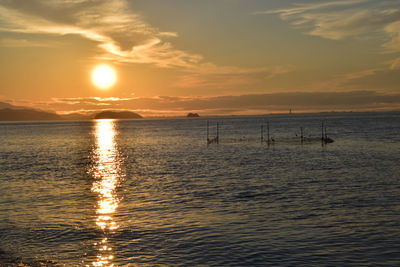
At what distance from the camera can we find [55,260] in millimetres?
17484

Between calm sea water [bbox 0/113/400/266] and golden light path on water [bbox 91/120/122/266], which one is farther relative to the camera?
golden light path on water [bbox 91/120/122/266]

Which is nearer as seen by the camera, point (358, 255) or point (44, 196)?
point (358, 255)

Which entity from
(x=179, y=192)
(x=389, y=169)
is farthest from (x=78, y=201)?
(x=389, y=169)

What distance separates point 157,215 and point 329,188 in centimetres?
1813

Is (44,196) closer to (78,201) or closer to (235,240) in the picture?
(78,201)

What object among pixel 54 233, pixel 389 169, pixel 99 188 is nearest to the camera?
pixel 54 233

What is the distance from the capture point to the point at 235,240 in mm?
20141

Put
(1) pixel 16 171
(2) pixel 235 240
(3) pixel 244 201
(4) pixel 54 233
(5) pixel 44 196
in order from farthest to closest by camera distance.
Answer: (1) pixel 16 171 → (5) pixel 44 196 → (3) pixel 244 201 → (4) pixel 54 233 → (2) pixel 235 240

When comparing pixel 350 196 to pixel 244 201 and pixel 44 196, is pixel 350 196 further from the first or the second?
pixel 44 196

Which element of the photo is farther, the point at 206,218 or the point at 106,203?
the point at 106,203

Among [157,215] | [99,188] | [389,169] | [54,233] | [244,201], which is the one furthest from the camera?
[389,169]

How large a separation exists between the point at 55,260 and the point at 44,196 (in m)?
17.2

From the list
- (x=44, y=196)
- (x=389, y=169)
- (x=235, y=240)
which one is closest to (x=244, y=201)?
(x=235, y=240)

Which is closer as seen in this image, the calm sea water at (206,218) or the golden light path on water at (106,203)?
the calm sea water at (206,218)
